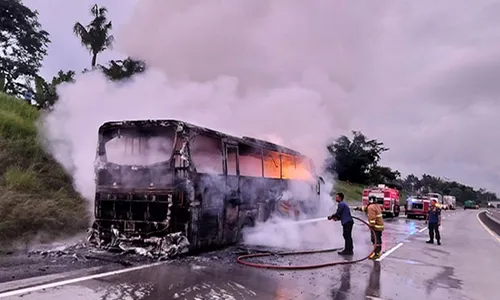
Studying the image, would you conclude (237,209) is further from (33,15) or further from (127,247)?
(33,15)

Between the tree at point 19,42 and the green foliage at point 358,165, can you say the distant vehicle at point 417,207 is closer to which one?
the green foliage at point 358,165

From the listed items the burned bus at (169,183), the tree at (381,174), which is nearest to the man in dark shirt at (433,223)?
the burned bus at (169,183)

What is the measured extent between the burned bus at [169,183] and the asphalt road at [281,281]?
0.76 metres

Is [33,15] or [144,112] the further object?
[33,15]

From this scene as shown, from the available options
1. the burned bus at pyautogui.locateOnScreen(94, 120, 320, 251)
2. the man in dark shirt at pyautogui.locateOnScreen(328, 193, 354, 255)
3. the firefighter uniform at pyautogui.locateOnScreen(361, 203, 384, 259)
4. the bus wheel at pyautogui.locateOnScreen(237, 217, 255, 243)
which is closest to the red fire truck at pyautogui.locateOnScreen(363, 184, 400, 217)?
the firefighter uniform at pyautogui.locateOnScreen(361, 203, 384, 259)

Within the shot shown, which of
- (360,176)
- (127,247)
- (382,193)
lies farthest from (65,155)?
(360,176)

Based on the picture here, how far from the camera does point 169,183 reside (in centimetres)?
823

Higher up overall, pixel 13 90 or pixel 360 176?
A: pixel 13 90

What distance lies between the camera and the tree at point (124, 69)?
13.1 metres

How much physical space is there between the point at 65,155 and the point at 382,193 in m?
20.4

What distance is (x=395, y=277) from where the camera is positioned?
8070 mm

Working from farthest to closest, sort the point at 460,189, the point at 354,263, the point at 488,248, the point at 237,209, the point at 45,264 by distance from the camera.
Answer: the point at 460,189 → the point at 488,248 → the point at 237,209 → the point at 354,263 → the point at 45,264

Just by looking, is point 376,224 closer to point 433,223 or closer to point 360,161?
point 433,223

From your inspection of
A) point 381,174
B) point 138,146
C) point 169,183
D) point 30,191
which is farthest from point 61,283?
point 381,174
